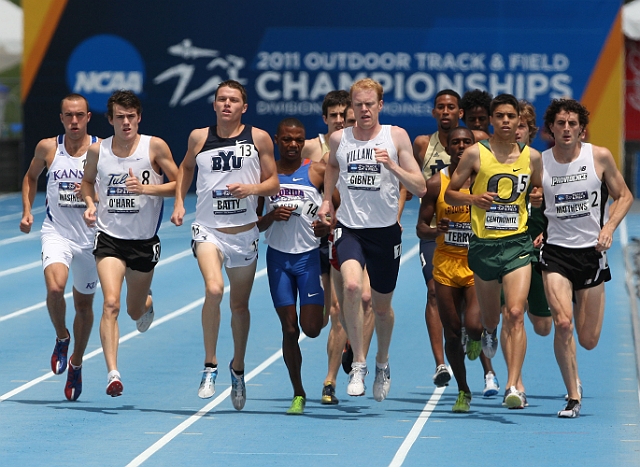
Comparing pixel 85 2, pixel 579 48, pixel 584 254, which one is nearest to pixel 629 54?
pixel 579 48

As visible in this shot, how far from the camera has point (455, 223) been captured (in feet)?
31.8

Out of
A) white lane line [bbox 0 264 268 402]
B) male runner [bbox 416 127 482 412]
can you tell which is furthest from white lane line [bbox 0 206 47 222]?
male runner [bbox 416 127 482 412]

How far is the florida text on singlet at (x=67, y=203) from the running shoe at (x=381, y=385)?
8.11ft

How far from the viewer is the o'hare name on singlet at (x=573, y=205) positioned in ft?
29.5

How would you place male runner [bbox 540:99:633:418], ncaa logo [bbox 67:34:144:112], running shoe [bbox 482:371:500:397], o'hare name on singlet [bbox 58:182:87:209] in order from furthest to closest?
1. ncaa logo [bbox 67:34:144:112]
2. o'hare name on singlet [bbox 58:182:87:209]
3. running shoe [bbox 482:371:500:397]
4. male runner [bbox 540:99:633:418]

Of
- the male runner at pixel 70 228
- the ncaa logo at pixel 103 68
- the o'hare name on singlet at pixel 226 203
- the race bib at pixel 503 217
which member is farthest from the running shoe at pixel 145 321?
the ncaa logo at pixel 103 68

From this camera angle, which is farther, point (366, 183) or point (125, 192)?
point (125, 192)

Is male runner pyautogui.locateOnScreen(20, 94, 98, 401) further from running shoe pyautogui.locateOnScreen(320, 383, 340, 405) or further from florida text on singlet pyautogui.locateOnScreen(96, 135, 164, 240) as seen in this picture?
running shoe pyautogui.locateOnScreen(320, 383, 340, 405)

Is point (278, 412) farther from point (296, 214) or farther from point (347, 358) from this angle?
point (296, 214)

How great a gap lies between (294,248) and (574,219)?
76.2 inches

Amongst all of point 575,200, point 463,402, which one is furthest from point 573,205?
point 463,402

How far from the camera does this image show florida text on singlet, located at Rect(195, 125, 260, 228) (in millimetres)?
9070

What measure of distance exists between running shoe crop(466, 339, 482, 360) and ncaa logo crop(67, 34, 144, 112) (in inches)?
791

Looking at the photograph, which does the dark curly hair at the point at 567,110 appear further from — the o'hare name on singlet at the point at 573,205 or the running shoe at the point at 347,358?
the running shoe at the point at 347,358
